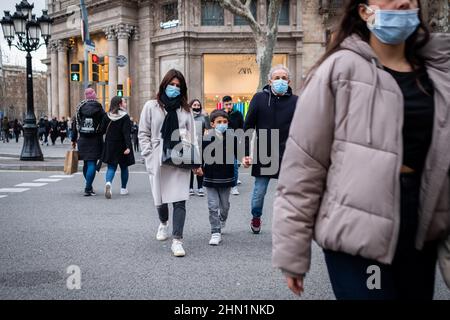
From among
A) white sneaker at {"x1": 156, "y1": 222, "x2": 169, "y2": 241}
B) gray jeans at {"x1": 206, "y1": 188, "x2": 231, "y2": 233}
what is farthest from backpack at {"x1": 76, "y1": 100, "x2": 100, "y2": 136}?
gray jeans at {"x1": 206, "y1": 188, "x2": 231, "y2": 233}

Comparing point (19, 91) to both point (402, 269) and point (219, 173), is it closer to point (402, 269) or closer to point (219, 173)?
point (219, 173)

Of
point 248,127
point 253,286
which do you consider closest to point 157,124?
point 248,127

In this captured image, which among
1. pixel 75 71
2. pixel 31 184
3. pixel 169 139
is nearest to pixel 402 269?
pixel 169 139

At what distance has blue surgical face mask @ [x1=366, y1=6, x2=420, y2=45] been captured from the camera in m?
2.21

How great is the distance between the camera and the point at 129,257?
5.55 metres

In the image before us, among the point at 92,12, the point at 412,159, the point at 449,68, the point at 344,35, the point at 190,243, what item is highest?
the point at 92,12

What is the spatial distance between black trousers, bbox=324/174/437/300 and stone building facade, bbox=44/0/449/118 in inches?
1121

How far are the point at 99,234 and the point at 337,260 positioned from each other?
508 centimetres

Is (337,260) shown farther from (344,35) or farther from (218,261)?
(218,261)

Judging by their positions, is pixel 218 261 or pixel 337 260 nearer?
pixel 337 260

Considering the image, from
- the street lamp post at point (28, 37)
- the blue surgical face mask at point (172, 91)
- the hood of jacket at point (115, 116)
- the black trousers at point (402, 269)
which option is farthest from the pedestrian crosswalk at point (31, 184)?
the black trousers at point (402, 269)

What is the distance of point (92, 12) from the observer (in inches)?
1495

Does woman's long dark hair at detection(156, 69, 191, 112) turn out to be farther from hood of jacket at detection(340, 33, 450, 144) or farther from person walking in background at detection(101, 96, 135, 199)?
person walking in background at detection(101, 96, 135, 199)
